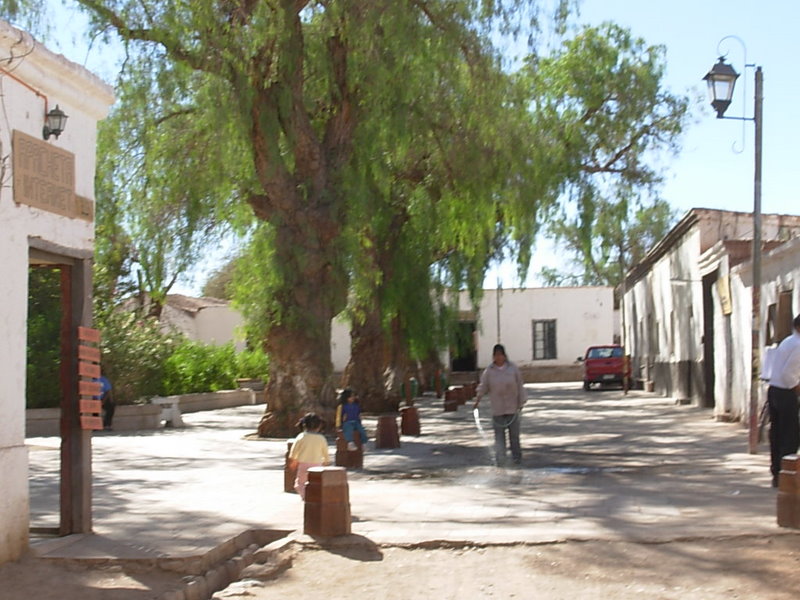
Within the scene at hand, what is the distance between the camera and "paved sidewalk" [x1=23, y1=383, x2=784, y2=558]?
8867mm

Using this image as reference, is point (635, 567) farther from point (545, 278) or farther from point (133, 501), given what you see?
point (545, 278)

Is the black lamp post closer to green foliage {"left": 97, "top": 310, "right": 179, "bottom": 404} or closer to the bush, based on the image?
green foliage {"left": 97, "top": 310, "right": 179, "bottom": 404}

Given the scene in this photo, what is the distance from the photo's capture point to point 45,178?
860cm

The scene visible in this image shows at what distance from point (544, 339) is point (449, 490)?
1781 inches

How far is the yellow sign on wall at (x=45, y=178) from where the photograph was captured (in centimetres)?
819

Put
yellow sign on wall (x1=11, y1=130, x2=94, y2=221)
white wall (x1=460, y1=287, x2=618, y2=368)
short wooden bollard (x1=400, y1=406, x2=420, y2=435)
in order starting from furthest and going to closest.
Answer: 1. white wall (x1=460, y1=287, x2=618, y2=368)
2. short wooden bollard (x1=400, y1=406, x2=420, y2=435)
3. yellow sign on wall (x1=11, y1=130, x2=94, y2=221)

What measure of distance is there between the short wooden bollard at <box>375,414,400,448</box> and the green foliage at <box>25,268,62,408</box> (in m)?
8.95

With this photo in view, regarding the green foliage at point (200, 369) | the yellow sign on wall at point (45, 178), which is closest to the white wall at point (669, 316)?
the green foliage at point (200, 369)

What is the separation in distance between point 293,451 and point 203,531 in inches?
79.1

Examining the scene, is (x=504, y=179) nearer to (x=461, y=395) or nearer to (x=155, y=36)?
(x=155, y=36)

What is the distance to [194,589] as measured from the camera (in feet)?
24.3

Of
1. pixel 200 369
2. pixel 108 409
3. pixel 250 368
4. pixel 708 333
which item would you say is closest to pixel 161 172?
pixel 108 409

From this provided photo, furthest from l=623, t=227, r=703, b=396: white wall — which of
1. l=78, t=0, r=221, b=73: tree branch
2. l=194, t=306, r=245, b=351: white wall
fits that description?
l=194, t=306, r=245, b=351: white wall

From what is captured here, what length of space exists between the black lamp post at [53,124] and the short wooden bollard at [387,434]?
9.63 metres
